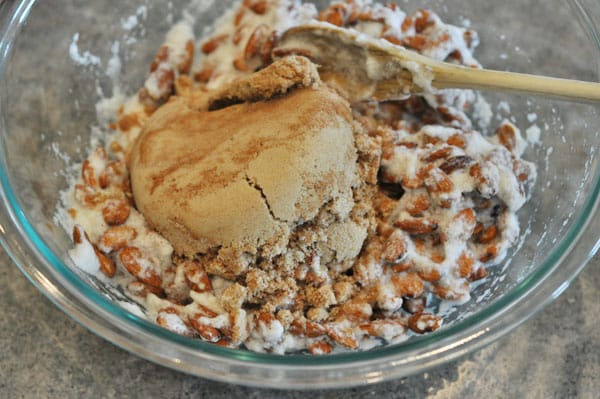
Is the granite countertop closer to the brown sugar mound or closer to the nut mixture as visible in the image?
the nut mixture

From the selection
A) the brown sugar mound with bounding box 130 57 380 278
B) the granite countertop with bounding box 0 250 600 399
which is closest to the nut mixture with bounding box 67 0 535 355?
the brown sugar mound with bounding box 130 57 380 278

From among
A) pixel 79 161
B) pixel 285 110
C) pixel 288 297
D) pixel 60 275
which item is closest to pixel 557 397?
pixel 288 297

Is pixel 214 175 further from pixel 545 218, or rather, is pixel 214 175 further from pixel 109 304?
pixel 545 218

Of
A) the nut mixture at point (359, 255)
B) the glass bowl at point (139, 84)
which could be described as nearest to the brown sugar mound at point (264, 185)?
the nut mixture at point (359, 255)

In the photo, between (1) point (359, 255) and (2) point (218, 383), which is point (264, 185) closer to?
(1) point (359, 255)

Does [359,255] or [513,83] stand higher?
[513,83]

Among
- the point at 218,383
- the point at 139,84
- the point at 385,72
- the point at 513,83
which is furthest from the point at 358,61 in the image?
the point at 218,383
